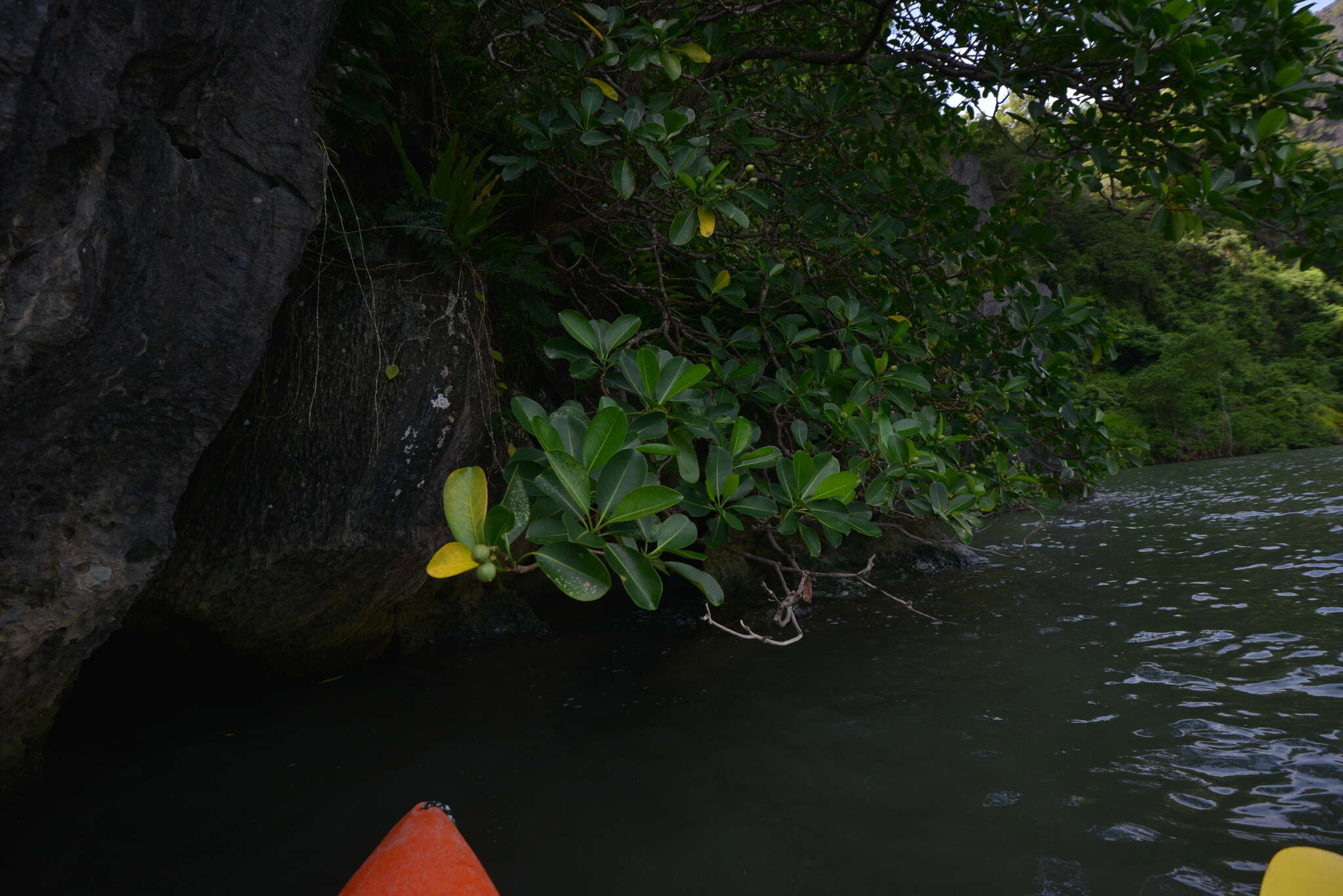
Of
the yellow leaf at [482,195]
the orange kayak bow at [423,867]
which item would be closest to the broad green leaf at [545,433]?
the orange kayak bow at [423,867]

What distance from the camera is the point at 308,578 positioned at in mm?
2646

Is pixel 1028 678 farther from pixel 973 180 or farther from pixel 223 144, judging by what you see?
pixel 973 180

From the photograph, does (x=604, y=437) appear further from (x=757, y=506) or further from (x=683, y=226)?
(x=683, y=226)

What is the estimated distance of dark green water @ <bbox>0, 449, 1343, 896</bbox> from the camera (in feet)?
Answer: 5.52

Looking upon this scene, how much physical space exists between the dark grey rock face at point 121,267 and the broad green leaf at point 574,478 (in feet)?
4.70

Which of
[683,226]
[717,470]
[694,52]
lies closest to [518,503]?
[717,470]

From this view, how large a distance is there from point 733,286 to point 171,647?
10.6 ft

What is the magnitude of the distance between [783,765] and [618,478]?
1502 millimetres

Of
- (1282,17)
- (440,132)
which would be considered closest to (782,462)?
(1282,17)

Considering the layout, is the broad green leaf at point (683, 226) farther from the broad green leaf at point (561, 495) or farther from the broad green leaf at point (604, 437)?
the broad green leaf at point (561, 495)

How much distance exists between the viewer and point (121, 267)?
1.74m

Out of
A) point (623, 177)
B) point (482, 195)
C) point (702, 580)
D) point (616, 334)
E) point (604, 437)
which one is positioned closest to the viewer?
point (604, 437)

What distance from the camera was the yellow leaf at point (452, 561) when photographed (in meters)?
1.13

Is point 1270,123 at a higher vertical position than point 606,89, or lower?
lower
